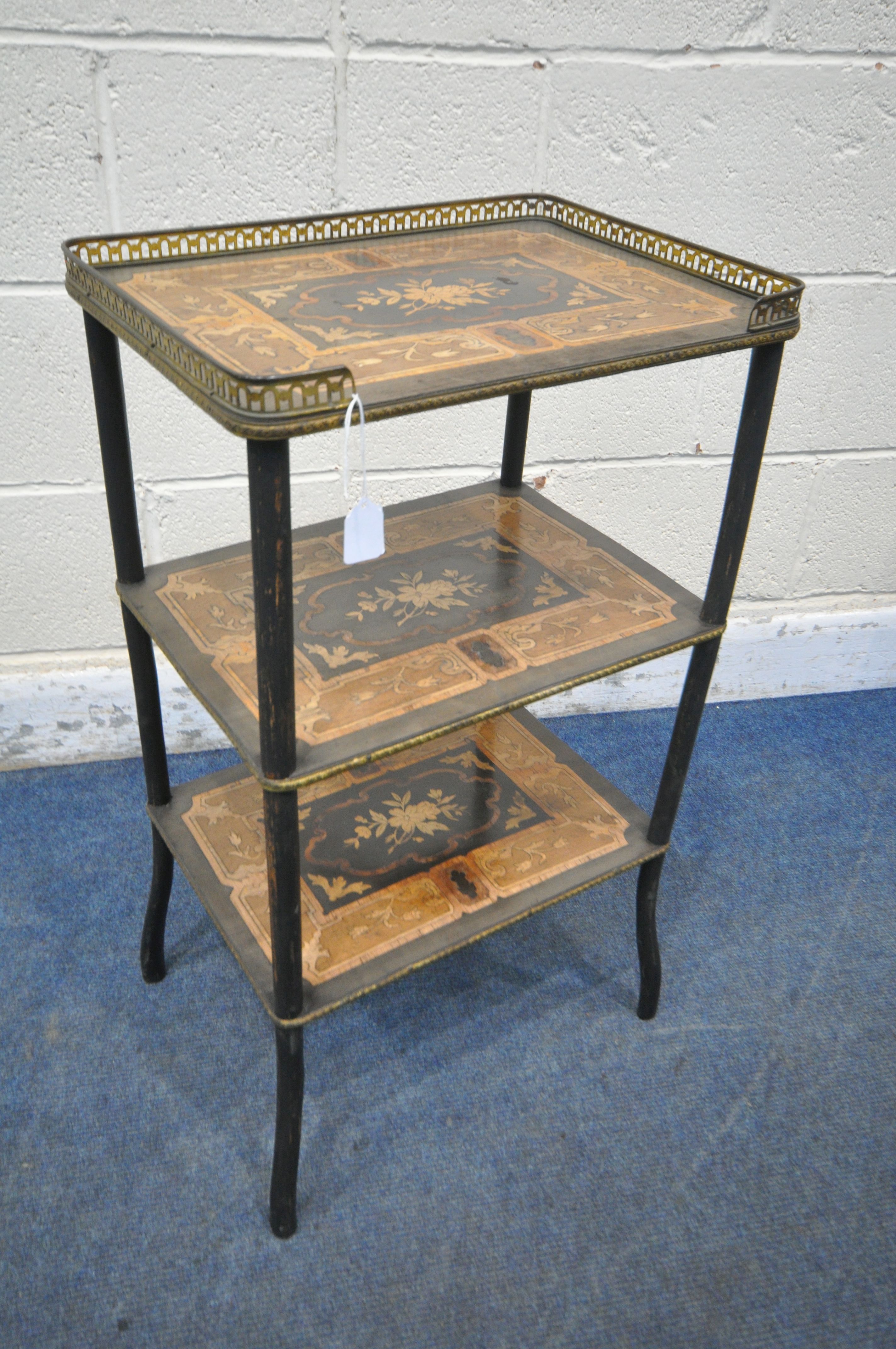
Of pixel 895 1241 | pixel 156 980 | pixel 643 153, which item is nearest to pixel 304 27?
pixel 643 153

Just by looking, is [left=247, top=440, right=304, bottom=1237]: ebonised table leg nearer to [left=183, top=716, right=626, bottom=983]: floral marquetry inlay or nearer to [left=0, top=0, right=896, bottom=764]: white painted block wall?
[left=183, top=716, right=626, bottom=983]: floral marquetry inlay

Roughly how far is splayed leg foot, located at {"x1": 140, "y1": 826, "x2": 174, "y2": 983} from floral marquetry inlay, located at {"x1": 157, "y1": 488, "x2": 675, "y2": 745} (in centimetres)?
39

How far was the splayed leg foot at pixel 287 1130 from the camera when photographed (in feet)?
4.02

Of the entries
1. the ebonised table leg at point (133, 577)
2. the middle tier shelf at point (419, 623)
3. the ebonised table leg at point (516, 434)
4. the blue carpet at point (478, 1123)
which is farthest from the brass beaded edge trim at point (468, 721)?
the blue carpet at point (478, 1123)

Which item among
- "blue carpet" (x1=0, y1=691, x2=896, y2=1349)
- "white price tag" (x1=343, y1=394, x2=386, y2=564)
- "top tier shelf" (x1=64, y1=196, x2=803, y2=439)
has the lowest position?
"blue carpet" (x1=0, y1=691, x2=896, y2=1349)

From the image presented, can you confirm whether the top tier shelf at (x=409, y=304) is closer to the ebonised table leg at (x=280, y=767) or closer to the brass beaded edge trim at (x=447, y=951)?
the ebonised table leg at (x=280, y=767)

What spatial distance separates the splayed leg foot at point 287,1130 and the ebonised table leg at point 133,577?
1.17ft

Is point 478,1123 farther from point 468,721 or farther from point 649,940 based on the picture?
point 468,721

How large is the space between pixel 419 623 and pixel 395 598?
0.21 feet

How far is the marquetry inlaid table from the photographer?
0.97 m

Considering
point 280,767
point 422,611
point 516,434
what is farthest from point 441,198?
point 280,767

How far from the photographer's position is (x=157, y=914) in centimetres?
155

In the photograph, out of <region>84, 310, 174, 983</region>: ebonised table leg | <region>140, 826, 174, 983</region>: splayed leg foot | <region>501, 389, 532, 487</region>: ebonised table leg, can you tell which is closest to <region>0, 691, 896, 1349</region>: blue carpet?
<region>140, 826, 174, 983</region>: splayed leg foot

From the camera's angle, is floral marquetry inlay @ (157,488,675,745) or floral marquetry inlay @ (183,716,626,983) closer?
floral marquetry inlay @ (157,488,675,745)
